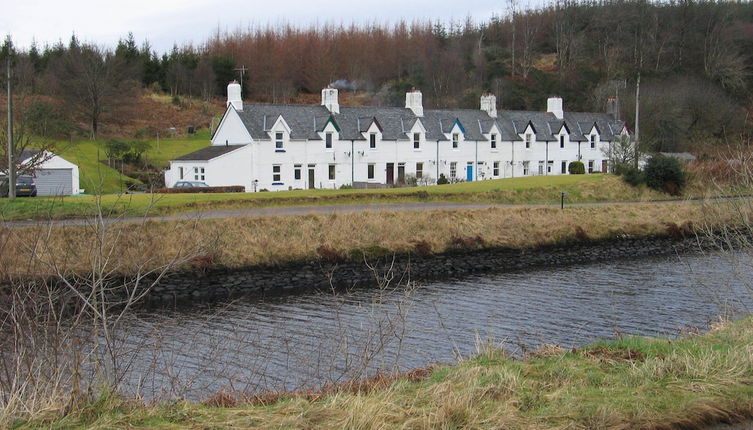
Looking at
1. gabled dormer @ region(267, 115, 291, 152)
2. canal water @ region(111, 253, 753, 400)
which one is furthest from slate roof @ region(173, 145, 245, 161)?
canal water @ region(111, 253, 753, 400)

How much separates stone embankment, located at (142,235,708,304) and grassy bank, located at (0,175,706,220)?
4366 millimetres

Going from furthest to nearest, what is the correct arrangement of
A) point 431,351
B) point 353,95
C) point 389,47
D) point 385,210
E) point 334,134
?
1. point 389,47
2. point 353,95
3. point 334,134
4. point 385,210
5. point 431,351

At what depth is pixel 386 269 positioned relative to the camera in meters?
30.7

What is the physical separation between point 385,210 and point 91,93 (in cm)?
4442

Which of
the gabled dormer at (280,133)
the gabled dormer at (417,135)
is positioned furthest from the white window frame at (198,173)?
the gabled dormer at (417,135)

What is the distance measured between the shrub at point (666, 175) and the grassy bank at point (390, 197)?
0.67 metres

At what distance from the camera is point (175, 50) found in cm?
11069

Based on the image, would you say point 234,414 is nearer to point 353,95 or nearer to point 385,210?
point 385,210

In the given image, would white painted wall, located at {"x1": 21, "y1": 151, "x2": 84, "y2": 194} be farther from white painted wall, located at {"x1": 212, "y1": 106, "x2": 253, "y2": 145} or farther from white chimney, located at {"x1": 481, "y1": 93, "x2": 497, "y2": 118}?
white chimney, located at {"x1": 481, "y1": 93, "x2": 497, "y2": 118}

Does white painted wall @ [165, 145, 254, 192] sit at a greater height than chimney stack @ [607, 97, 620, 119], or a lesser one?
lesser

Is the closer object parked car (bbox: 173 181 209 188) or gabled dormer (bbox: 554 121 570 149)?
parked car (bbox: 173 181 209 188)

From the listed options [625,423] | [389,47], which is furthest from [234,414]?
[389,47]

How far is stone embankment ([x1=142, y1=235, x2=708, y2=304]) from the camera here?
2648 cm

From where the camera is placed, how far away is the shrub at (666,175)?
49.3m
